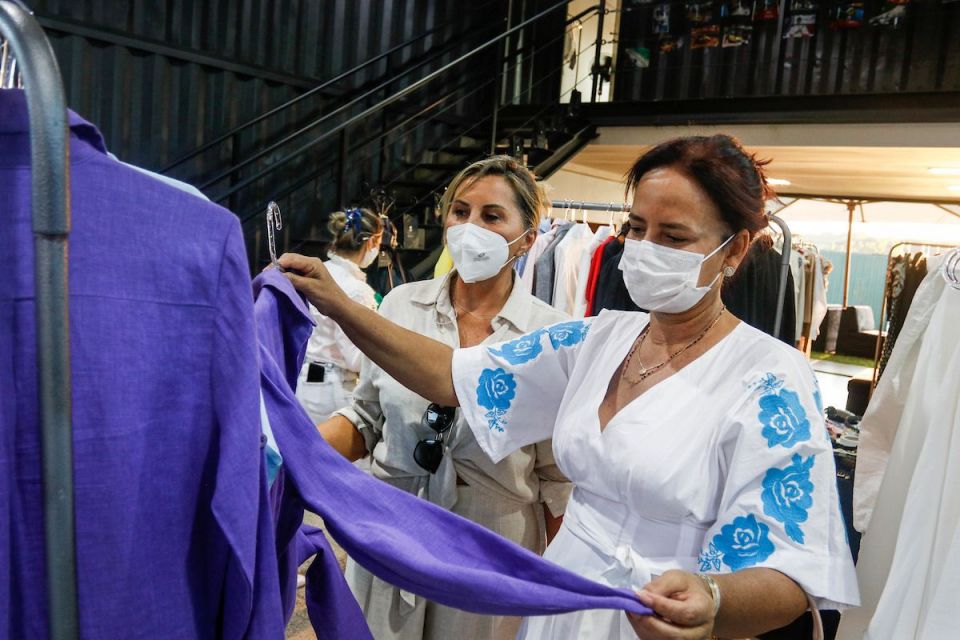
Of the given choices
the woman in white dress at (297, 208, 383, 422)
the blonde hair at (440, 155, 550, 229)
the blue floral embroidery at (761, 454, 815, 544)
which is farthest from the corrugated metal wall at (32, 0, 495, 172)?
the blue floral embroidery at (761, 454, 815, 544)

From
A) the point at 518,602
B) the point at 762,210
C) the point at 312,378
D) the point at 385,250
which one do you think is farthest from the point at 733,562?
the point at 385,250

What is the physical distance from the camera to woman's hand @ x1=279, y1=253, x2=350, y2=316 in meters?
1.39

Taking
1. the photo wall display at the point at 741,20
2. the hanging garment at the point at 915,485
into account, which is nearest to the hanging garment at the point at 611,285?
the hanging garment at the point at 915,485

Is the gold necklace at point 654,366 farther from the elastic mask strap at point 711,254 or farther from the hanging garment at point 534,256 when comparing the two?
the hanging garment at point 534,256

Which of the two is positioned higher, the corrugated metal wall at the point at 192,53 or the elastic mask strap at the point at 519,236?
the corrugated metal wall at the point at 192,53

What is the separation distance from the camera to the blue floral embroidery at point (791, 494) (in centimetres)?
116

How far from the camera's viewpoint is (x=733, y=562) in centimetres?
117

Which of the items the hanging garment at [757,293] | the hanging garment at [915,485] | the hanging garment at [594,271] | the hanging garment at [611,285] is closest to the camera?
the hanging garment at [915,485]

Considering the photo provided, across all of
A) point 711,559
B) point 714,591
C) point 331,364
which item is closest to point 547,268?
point 331,364

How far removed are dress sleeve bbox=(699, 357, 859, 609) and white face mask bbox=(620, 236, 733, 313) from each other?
25cm

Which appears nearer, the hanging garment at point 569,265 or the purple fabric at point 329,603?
the purple fabric at point 329,603

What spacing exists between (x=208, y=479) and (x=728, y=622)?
742 mm

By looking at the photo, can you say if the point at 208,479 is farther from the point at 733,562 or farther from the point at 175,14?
the point at 175,14

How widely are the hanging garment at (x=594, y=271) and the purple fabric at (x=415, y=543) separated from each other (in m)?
3.07
